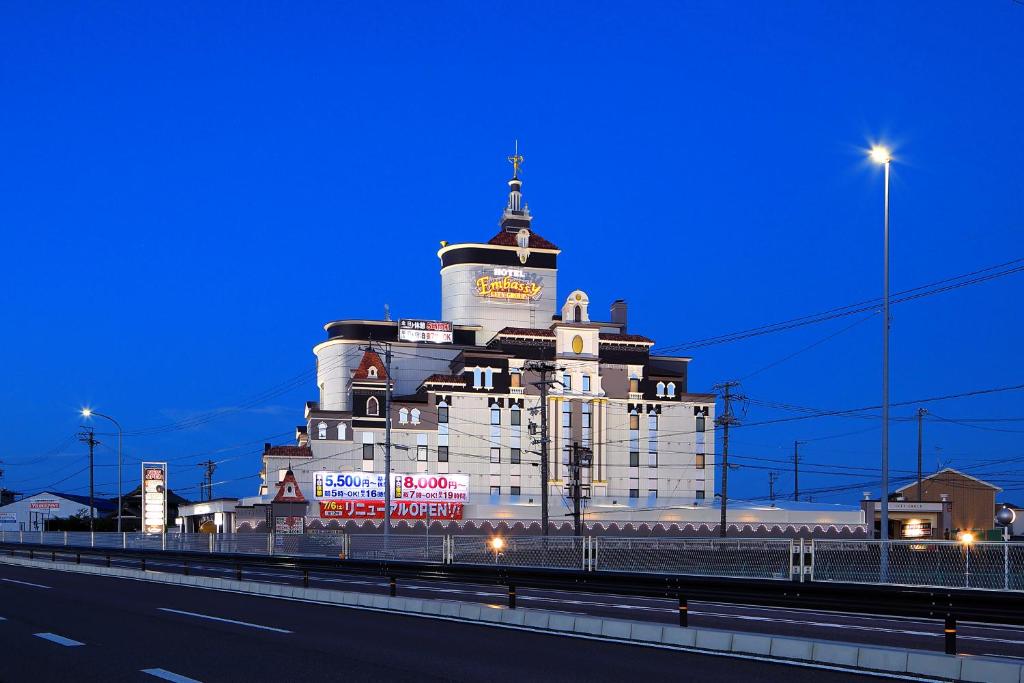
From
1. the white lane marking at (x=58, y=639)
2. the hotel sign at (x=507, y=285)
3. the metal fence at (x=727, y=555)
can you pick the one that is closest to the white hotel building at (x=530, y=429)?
the hotel sign at (x=507, y=285)

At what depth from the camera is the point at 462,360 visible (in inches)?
3693

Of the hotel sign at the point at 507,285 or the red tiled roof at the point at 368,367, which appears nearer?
the red tiled roof at the point at 368,367

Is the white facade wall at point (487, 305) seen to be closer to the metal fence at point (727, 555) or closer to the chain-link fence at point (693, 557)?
the metal fence at point (727, 555)

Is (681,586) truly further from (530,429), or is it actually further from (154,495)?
(530,429)

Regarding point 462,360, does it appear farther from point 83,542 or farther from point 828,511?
point 83,542

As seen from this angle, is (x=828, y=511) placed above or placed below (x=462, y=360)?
below

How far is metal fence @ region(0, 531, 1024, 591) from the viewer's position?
22938mm

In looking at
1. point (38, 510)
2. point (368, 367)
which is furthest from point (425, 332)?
point (38, 510)

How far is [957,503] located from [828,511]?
10039 millimetres

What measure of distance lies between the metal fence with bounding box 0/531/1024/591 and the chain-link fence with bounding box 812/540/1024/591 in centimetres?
2

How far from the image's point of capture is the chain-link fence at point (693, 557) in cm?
2659

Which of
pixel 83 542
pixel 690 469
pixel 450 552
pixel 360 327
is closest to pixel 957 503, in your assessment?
pixel 690 469

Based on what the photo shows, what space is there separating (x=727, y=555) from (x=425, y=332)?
7410cm

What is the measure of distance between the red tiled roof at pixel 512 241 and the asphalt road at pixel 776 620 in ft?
250
